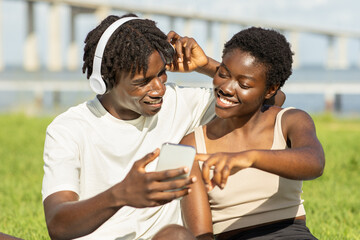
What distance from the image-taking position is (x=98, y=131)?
8.06 feet

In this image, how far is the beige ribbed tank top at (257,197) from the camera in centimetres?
235

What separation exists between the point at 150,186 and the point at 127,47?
90cm

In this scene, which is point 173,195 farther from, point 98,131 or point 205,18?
point 205,18

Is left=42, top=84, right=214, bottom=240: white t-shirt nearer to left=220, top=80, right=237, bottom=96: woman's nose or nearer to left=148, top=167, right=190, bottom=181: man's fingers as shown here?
left=220, top=80, right=237, bottom=96: woman's nose

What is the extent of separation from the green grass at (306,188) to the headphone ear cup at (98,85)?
155 cm

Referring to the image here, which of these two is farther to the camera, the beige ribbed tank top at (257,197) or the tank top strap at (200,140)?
the tank top strap at (200,140)

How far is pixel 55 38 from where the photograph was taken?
40219 millimetres

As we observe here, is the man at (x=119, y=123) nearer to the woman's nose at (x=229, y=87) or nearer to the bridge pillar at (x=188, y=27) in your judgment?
the woman's nose at (x=229, y=87)

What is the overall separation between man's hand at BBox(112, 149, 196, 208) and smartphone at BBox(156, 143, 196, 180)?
1.0 inches

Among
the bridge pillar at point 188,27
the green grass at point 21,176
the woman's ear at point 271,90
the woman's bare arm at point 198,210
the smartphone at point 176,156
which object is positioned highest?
the bridge pillar at point 188,27

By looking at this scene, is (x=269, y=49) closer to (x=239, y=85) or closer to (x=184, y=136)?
(x=239, y=85)

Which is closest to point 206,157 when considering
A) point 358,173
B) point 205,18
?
point 358,173

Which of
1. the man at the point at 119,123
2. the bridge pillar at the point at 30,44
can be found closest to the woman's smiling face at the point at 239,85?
the man at the point at 119,123

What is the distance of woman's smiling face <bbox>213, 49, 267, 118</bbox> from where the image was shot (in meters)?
2.30
